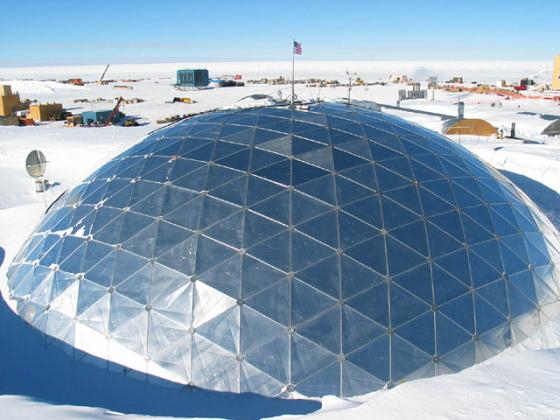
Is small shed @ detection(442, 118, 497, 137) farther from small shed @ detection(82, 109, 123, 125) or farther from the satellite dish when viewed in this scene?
small shed @ detection(82, 109, 123, 125)

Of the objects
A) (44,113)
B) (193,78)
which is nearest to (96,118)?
(44,113)

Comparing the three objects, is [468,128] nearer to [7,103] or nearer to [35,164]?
[35,164]

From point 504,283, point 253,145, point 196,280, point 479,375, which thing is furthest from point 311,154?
point 479,375

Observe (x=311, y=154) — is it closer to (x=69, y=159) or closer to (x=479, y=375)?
(x=479, y=375)

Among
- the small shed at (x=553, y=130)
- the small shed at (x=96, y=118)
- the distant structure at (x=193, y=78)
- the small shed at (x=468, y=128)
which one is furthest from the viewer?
the distant structure at (x=193, y=78)

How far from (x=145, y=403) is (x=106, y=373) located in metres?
1.06

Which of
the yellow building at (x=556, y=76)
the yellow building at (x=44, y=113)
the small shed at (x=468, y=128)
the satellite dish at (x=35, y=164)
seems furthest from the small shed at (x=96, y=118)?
the yellow building at (x=556, y=76)

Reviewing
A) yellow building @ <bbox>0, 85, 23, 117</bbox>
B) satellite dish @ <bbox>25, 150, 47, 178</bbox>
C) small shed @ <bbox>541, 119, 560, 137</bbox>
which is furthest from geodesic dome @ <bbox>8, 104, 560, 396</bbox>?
yellow building @ <bbox>0, 85, 23, 117</bbox>

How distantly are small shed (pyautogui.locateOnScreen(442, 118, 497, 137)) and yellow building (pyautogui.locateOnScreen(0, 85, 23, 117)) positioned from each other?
51.2 m

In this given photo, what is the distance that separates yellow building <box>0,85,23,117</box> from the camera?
61.1 metres

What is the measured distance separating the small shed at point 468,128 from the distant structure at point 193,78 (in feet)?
216

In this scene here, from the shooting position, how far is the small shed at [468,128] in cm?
3378

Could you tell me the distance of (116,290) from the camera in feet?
29.7

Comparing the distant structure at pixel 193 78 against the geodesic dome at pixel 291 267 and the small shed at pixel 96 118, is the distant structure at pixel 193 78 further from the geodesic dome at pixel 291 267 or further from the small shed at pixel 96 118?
the geodesic dome at pixel 291 267
